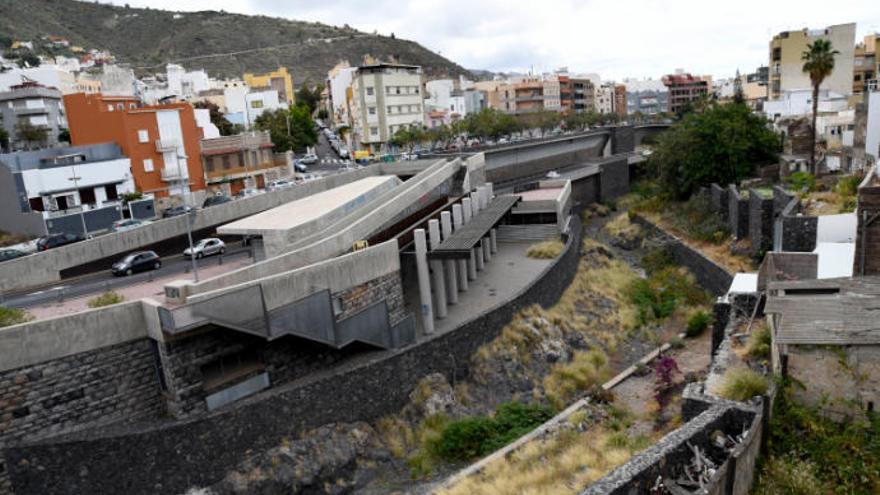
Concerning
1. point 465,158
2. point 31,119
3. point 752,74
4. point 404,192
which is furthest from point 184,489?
point 752,74

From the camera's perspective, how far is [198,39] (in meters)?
119

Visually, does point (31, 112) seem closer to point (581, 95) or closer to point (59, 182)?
point (59, 182)

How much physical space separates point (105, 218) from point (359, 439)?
23.8 m

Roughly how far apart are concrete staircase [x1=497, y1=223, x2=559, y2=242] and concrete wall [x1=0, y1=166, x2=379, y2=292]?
38.8ft

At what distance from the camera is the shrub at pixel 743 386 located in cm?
1255

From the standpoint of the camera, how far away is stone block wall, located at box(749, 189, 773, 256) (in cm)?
2811

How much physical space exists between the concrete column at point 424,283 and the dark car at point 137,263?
9.71m

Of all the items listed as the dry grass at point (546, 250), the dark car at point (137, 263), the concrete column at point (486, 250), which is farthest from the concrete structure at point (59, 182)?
the dry grass at point (546, 250)

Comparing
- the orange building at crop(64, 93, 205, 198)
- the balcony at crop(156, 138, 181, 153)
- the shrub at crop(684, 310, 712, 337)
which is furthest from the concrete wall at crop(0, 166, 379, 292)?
the shrub at crop(684, 310, 712, 337)

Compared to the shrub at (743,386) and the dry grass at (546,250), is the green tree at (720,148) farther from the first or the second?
the shrub at (743,386)

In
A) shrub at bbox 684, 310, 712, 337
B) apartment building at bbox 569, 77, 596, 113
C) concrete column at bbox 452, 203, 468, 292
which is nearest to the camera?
shrub at bbox 684, 310, 712, 337

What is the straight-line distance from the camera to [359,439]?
17.6 m

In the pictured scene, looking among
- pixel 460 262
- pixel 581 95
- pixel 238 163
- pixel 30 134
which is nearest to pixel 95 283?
pixel 460 262

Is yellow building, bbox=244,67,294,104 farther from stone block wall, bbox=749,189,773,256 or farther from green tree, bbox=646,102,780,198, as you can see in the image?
stone block wall, bbox=749,189,773,256
